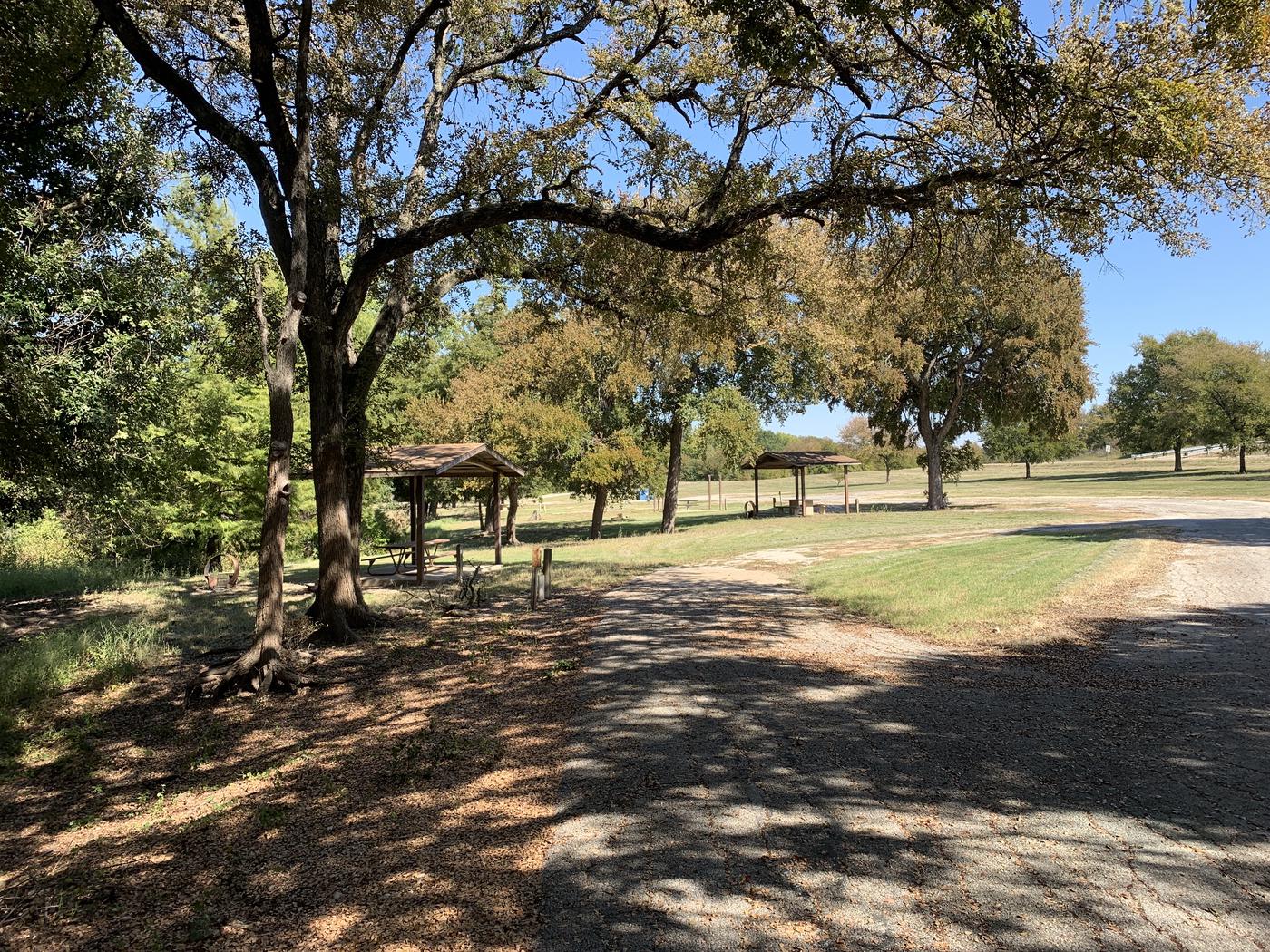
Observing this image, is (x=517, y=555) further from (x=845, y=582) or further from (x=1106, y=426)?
(x=1106, y=426)

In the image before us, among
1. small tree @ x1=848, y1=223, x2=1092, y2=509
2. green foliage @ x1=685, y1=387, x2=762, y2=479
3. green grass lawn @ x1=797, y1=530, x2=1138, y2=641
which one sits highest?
small tree @ x1=848, y1=223, x2=1092, y2=509

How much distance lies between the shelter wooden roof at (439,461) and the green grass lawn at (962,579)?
24.2ft

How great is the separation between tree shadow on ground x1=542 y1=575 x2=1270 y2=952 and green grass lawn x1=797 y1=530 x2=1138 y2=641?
6.48 feet

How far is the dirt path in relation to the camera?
298 centimetres

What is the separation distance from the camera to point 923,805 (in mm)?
4035

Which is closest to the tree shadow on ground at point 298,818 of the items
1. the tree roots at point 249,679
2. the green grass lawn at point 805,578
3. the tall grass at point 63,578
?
the tree roots at point 249,679

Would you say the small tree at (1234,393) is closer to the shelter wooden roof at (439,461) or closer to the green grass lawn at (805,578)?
the green grass lawn at (805,578)

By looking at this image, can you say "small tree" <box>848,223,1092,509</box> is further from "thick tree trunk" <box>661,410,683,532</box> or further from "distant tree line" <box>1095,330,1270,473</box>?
"distant tree line" <box>1095,330,1270,473</box>

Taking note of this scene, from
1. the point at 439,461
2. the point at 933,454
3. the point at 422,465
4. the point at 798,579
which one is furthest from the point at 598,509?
the point at 933,454

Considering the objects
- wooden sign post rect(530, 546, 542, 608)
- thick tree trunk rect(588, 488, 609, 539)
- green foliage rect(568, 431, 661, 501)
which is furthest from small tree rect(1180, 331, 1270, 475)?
wooden sign post rect(530, 546, 542, 608)

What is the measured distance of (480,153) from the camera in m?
9.22

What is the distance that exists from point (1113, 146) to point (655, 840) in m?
6.54

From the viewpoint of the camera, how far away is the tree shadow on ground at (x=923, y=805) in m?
2.98

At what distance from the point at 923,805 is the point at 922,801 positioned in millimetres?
65
